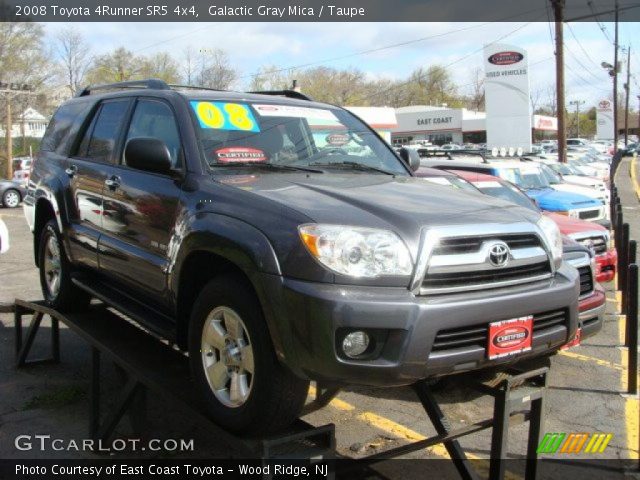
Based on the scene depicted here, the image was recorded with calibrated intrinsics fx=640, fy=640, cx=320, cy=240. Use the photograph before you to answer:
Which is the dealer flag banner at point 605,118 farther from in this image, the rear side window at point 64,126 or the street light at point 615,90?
the rear side window at point 64,126

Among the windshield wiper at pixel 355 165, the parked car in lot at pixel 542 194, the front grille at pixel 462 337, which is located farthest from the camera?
the parked car in lot at pixel 542 194

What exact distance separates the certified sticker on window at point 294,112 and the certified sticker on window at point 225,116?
4.8 inches

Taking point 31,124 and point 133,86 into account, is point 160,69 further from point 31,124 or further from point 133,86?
point 133,86

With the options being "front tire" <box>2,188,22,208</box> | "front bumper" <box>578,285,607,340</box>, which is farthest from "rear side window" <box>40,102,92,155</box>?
"front tire" <box>2,188,22,208</box>

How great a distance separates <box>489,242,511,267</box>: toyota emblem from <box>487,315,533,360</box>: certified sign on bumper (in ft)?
0.84

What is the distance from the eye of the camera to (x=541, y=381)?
11.7 ft

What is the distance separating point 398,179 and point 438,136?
69.9 metres

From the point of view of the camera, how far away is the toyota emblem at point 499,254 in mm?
2832

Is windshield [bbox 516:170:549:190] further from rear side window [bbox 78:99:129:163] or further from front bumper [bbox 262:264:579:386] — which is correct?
front bumper [bbox 262:264:579:386]

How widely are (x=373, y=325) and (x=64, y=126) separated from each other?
3.84 meters

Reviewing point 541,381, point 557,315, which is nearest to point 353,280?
point 557,315

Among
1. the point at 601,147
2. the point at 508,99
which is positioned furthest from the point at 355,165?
the point at 601,147

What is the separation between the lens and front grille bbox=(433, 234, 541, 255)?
8.95ft

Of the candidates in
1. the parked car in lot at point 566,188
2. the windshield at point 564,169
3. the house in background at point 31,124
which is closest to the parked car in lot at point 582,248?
the parked car in lot at point 566,188
